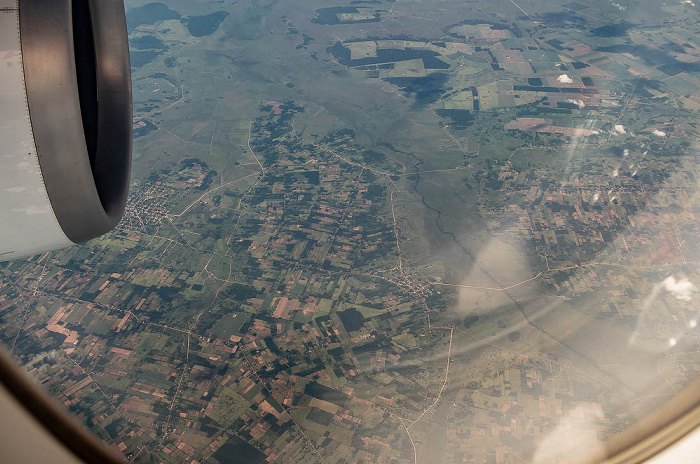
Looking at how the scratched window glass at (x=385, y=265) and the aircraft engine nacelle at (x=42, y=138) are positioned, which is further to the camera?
the scratched window glass at (x=385, y=265)

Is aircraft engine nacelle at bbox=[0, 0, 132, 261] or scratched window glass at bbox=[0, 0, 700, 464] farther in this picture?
scratched window glass at bbox=[0, 0, 700, 464]

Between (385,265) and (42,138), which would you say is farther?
(385,265)

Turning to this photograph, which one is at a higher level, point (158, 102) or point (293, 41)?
point (293, 41)

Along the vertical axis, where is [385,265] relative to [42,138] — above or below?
below

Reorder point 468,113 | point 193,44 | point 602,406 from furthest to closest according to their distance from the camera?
point 193,44
point 468,113
point 602,406

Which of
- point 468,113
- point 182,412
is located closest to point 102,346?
point 182,412

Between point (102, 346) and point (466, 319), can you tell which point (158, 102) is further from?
point (466, 319)

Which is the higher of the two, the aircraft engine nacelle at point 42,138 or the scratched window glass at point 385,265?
the aircraft engine nacelle at point 42,138

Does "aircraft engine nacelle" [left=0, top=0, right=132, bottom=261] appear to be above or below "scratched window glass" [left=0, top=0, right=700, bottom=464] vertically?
above
